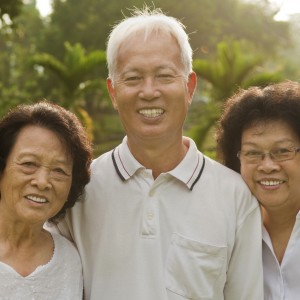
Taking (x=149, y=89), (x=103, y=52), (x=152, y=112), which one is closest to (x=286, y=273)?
(x=152, y=112)

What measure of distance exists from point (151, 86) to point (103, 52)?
428 inches

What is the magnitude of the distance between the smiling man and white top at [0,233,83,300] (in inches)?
4.5

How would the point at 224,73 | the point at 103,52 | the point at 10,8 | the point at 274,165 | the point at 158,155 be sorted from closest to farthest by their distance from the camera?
the point at 274,165
the point at 158,155
the point at 10,8
the point at 224,73
the point at 103,52

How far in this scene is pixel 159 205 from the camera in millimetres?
3191

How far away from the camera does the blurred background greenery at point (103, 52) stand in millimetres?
12367

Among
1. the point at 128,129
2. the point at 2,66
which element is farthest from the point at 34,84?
the point at 128,129

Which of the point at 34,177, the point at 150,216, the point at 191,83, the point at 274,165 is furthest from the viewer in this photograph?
the point at 191,83

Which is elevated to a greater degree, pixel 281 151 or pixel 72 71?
pixel 72 71

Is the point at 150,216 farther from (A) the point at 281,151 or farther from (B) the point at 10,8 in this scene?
(B) the point at 10,8

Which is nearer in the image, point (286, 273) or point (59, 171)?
point (59, 171)

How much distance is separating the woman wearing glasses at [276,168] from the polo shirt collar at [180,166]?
0.89 ft

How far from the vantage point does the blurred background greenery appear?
40.6 feet

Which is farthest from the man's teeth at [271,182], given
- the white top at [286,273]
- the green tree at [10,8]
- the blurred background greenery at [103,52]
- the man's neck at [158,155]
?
the green tree at [10,8]

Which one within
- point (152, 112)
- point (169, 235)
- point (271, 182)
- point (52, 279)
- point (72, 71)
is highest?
point (72, 71)
